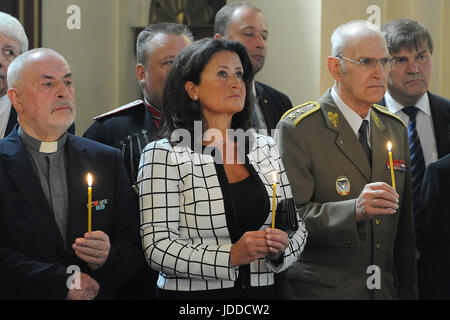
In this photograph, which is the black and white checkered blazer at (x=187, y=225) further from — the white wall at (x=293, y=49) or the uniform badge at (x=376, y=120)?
the white wall at (x=293, y=49)

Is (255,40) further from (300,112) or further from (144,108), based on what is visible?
(300,112)

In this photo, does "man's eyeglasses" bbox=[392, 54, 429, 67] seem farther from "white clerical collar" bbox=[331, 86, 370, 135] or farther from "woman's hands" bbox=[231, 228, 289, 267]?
"woman's hands" bbox=[231, 228, 289, 267]

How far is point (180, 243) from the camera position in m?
2.43

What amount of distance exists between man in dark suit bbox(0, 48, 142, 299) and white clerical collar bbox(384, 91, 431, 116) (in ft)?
4.86

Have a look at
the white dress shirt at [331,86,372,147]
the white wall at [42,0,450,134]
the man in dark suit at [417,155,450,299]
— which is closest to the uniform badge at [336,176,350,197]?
the white dress shirt at [331,86,372,147]

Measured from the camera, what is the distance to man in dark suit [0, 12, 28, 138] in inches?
123

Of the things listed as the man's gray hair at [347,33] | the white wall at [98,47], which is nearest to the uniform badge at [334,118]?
the man's gray hair at [347,33]

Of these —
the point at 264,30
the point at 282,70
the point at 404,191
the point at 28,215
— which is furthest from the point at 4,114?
the point at 282,70

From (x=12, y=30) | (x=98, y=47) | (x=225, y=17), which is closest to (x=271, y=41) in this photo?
(x=98, y=47)

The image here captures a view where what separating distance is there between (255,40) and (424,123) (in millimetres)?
975

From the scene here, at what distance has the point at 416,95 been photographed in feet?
11.2

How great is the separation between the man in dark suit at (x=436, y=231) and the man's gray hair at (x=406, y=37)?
795mm

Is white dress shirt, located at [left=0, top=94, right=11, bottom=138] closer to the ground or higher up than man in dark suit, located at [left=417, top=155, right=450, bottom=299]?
higher up
